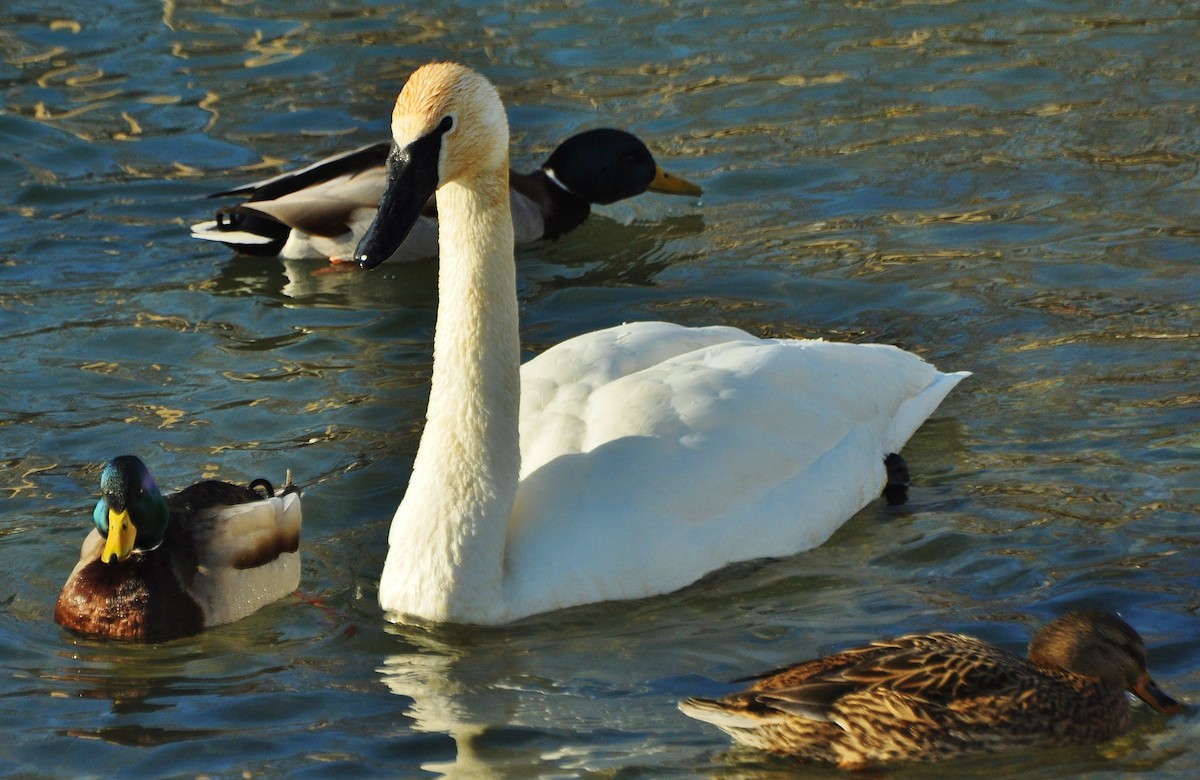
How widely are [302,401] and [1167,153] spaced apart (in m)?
5.64

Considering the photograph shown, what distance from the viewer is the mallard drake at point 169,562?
6.74 metres

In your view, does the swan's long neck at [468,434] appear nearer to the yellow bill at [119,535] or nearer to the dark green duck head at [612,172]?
the yellow bill at [119,535]

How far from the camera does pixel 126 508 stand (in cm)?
670

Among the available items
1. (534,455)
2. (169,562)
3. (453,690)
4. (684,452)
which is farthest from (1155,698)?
(169,562)

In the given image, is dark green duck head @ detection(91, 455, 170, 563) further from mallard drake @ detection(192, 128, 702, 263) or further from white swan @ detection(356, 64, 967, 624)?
mallard drake @ detection(192, 128, 702, 263)

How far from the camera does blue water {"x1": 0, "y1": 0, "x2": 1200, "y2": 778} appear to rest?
20.1 feet

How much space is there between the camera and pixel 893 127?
12203 mm

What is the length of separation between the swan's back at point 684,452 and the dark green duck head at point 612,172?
12.6 feet

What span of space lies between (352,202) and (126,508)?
4534 mm

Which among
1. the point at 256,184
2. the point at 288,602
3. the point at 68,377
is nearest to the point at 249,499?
the point at 288,602

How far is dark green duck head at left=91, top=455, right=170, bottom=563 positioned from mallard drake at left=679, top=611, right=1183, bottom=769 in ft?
7.34

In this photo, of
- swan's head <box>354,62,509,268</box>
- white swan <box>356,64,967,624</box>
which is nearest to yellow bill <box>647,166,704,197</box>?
white swan <box>356,64,967,624</box>

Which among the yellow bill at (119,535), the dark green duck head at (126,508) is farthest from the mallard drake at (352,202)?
the yellow bill at (119,535)

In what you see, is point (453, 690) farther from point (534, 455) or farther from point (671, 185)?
point (671, 185)
